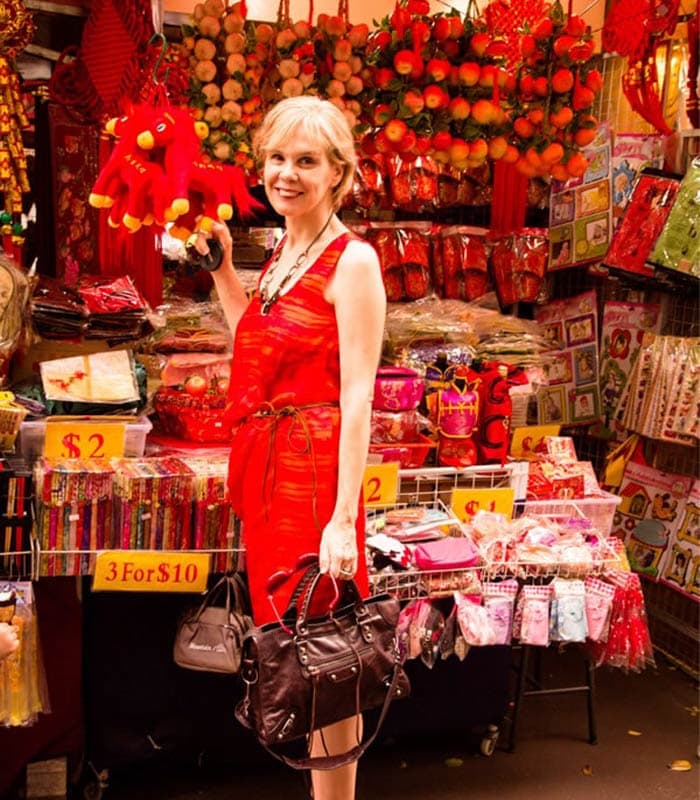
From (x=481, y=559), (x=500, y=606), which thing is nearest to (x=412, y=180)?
(x=481, y=559)

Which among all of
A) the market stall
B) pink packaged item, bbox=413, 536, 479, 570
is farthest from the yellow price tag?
pink packaged item, bbox=413, 536, 479, 570

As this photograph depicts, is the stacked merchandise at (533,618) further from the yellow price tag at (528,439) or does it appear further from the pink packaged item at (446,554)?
the yellow price tag at (528,439)

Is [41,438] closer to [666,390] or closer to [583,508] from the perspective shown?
[583,508]

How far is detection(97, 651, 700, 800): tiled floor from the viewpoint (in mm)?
3395

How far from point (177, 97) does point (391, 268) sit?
1.34 metres

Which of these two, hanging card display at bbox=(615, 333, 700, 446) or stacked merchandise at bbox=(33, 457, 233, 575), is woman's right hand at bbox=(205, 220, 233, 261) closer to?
stacked merchandise at bbox=(33, 457, 233, 575)

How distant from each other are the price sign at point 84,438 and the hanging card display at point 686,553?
255 centimetres

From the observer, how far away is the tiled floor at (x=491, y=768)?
134 inches

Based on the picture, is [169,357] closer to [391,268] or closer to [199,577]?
[199,577]

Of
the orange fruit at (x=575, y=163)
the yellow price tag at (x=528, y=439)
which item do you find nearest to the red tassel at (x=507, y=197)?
the orange fruit at (x=575, y=163)

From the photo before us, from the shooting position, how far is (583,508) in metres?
3.77

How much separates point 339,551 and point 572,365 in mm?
3159

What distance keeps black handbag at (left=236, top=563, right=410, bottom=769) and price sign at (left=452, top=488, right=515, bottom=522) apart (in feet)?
3.86

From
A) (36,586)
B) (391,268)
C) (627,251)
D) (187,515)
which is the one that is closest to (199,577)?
(187,515)
